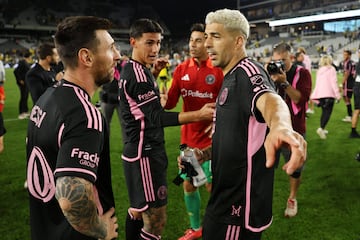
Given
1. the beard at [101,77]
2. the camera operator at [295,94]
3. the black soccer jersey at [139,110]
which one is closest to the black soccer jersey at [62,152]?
the beard at [101,77]

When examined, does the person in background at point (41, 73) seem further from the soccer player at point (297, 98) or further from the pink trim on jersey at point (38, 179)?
the pink trim on jersey at point (38, 179)

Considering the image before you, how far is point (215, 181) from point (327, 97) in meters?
6.51

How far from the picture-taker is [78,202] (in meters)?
1.44

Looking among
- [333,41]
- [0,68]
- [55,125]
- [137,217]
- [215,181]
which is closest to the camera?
[55,125]

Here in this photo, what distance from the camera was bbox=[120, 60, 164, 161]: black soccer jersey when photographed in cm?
276

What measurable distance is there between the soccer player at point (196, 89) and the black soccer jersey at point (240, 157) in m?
1.27

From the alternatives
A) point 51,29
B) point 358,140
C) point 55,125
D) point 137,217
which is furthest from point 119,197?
point 51,29

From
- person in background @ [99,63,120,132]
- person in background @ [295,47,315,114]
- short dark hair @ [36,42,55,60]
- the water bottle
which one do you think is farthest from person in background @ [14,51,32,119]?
the water bottle

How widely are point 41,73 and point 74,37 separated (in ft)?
12.5

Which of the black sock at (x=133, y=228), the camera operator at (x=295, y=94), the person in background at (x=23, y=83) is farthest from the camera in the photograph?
the person in background at (x=23, y=83)

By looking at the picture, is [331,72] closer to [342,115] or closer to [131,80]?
[342,115]

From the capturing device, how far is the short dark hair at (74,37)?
5.39ft

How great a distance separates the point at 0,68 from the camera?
704 centimetres

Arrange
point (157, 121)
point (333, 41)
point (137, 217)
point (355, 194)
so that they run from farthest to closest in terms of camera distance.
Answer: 1. point (333, 41)
2. point (355, 194)
3. point (137, 217)
4. point (157, 121)
